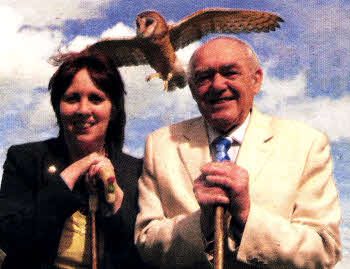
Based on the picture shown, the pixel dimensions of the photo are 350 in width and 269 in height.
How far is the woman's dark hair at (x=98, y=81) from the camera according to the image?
2715 mm

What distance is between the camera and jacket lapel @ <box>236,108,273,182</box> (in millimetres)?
2260

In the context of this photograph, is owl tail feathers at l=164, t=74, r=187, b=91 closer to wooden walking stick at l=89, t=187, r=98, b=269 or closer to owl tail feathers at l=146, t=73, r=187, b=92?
owl tail feathers at l=146, t=73, r=187, b=92

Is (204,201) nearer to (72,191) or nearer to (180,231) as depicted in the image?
(180,231)

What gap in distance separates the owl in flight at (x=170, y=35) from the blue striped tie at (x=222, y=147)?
5777mm

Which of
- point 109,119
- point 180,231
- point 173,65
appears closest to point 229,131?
point 180,231

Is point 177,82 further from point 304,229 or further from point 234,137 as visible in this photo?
point 304,229

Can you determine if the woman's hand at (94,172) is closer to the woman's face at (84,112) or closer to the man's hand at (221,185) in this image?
the woman's face at (84,112)

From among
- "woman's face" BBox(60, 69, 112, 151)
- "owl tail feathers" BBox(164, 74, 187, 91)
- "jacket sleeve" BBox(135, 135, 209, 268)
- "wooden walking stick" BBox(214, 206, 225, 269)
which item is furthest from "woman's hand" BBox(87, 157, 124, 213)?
"owl tail feathers" BBox(164, 74, 187, 91)

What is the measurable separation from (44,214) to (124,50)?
20.3 feet

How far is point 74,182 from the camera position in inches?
Answer: 96.3

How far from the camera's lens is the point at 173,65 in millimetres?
8633

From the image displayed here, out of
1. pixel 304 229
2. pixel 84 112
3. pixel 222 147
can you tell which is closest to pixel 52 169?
pixel 84 112

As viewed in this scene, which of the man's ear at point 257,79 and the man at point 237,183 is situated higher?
the man's ear at point 257,79

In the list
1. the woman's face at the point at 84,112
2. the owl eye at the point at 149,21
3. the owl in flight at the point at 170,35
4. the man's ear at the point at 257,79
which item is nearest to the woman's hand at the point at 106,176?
the woman's face at the point at 84,112
